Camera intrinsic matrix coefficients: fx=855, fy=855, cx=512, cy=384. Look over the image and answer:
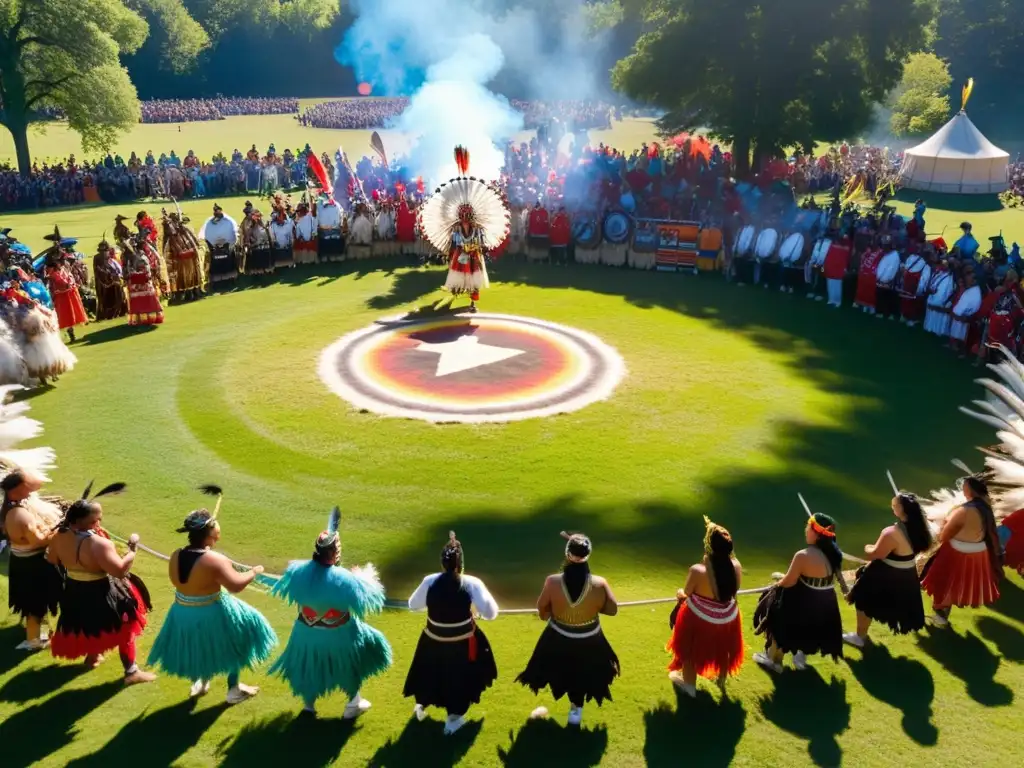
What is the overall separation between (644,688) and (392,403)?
7639 mm

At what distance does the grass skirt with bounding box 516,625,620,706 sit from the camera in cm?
684

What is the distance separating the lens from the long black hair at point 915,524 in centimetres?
771

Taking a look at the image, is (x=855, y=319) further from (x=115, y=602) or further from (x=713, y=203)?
(x=115, y=602)

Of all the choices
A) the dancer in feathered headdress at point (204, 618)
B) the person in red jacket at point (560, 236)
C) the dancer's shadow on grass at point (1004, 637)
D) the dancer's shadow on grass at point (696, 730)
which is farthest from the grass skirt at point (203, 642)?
the person in red jacket at point (560, 236)

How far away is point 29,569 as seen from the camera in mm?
7824

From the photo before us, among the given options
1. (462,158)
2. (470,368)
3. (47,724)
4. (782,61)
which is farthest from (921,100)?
(47,724)

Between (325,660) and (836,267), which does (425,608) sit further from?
(836,267)

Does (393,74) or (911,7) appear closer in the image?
(911,7)

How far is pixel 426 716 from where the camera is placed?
703 cm

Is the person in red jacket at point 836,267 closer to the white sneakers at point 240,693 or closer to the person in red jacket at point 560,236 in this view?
the person in red jacket at point 560,236

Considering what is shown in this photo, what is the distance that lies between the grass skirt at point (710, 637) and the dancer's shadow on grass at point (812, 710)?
47 cm

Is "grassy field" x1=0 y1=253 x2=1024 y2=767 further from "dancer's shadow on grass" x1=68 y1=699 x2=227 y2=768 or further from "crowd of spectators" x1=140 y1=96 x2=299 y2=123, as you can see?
"crowd of spectators" x1=140 y1=96 x2=299 y2=123

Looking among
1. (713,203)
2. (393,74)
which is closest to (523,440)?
(713,203)

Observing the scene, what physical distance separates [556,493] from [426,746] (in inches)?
193
